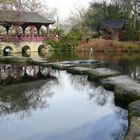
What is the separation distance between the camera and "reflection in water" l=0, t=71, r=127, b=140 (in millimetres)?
8836

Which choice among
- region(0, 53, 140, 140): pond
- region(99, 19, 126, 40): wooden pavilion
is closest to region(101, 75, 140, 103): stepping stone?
region(0, 53, 140, 140): pond

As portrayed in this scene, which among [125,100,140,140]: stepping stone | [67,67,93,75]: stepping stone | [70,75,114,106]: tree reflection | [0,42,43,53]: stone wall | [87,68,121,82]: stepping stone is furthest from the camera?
[0,42,43,53]: stone wall

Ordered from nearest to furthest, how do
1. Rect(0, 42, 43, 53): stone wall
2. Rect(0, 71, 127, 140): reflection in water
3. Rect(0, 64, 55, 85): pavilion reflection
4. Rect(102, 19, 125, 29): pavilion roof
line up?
Rect(0, 71, 127, 140): reflection in water
Rect(0, 64, 55, 85): pavilion reflection
Rect(0, 42, 43, 53): stone wall
Rect(102, 19, 125, 29): pavilion roof

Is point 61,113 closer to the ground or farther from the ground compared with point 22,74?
closer to the ground

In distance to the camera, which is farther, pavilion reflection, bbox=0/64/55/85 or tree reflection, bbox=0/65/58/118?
pavilion reflection, bbox=0/64/55/85

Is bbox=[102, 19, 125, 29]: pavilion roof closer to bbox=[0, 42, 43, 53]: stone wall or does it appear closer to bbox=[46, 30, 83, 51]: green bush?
bbox=[46, 30, 83, 51]: green bush

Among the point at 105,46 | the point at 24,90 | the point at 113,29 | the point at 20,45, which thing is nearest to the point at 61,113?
the point at 24,90

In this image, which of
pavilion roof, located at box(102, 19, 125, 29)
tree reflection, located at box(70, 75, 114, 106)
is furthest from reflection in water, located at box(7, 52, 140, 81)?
pavilion roof, located at box(102, 19, 125, 29)

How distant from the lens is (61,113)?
1102 cm

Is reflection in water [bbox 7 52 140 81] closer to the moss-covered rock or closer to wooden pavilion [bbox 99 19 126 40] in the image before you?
the moss-covered rock

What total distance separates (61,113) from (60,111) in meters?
0.28

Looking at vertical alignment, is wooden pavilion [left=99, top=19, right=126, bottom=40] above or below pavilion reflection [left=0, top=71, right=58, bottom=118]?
above

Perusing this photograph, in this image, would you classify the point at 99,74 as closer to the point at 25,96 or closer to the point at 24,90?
the point at 24,90

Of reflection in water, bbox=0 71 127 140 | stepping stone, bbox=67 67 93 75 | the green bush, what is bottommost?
reflection in water, bbox=0 71 127 140
